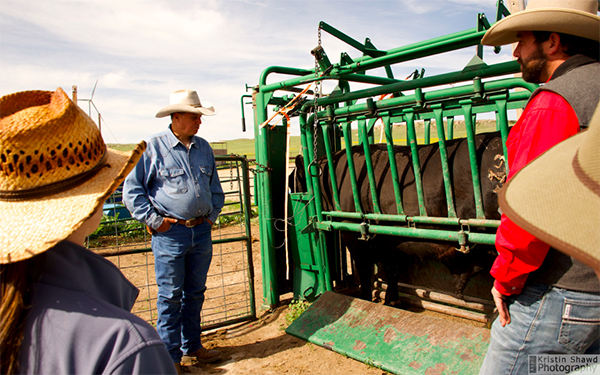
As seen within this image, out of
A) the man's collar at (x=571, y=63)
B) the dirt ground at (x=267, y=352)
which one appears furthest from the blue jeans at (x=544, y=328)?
the dirt ground at (x=267, y=352)

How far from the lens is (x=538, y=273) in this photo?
4.91 feet

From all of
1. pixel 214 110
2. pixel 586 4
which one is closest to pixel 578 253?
pixel 586 4

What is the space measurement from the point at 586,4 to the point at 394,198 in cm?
205

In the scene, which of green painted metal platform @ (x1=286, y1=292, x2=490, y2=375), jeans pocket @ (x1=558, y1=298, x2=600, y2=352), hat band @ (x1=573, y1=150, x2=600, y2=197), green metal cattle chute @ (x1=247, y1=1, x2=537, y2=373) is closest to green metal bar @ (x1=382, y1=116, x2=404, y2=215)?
green metal cattle chute @ (x1=247, y1=1, x2=537, y2=373)

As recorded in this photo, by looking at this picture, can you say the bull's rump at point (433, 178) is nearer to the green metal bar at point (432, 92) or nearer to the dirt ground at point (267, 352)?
the green metal bar at point (432, 92)

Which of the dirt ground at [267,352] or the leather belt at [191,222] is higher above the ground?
the leather belt at [191,222]

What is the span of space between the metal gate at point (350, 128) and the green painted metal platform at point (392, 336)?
49cm

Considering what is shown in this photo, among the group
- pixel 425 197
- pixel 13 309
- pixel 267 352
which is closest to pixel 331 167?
pixel 425 197

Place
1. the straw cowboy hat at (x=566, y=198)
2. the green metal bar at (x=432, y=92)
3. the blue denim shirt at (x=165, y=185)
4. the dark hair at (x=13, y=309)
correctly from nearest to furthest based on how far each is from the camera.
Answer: the straw cowboy hat at (x=566, y=198), the dark hair at (x=13, y=309), the green metal bar at (x=432, y=92), the blue denim shirt at (x=165, y=185)

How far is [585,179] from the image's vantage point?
68 cm

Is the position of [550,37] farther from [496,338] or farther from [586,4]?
[496,338]

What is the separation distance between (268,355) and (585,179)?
327cm

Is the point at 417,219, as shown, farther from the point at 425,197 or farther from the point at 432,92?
the point at 432,92

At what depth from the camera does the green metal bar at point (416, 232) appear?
2.81 meters
